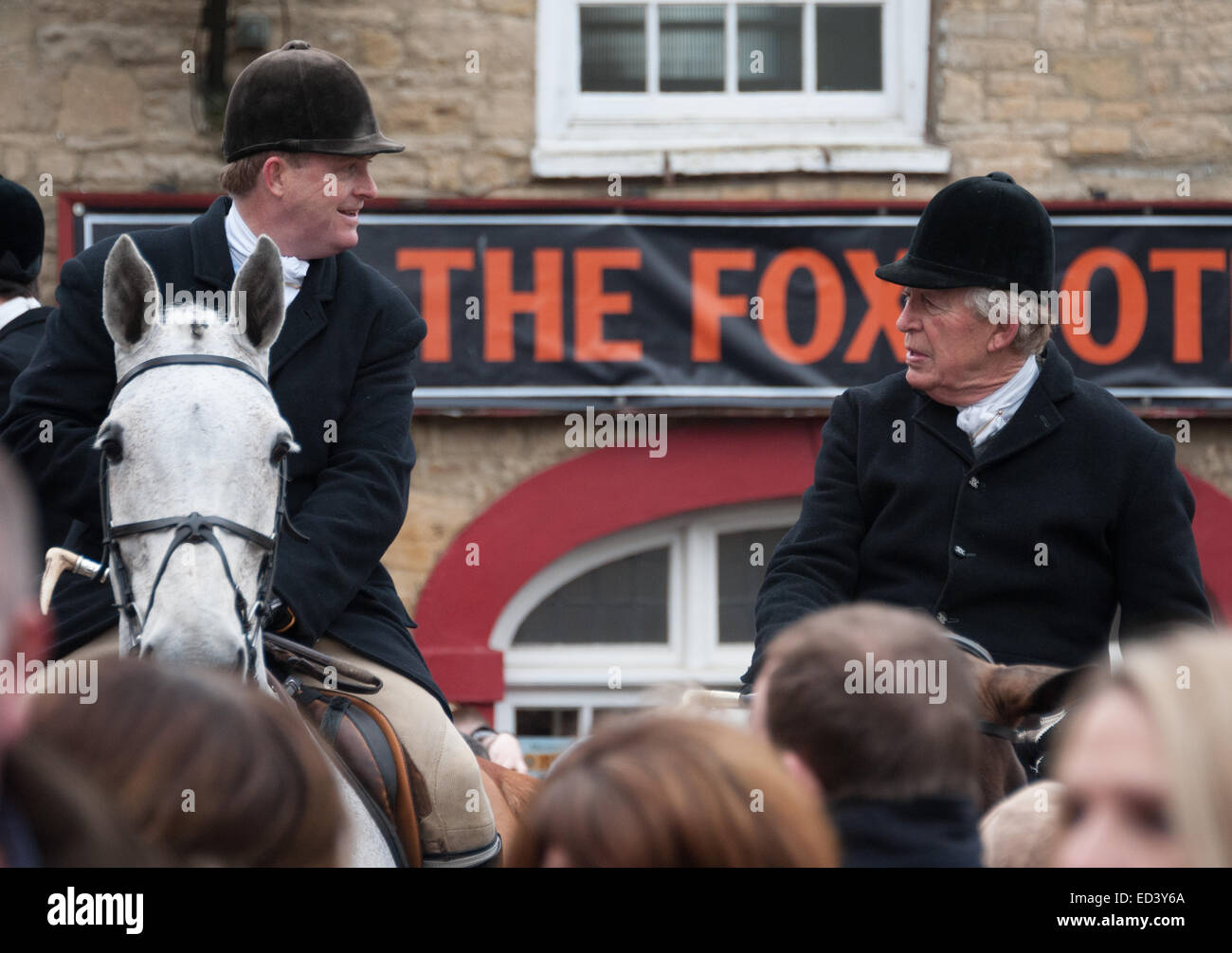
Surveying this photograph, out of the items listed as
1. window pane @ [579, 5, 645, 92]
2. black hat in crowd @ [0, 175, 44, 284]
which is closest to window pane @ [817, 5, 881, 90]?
window pane @ [579, 5, 645, 92]

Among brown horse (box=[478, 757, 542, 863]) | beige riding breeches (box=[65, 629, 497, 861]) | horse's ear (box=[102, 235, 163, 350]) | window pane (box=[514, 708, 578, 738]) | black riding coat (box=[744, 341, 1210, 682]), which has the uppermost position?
horse's ear (box=[102, 235, 163, 350])

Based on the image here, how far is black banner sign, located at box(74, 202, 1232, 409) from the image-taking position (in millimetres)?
7703

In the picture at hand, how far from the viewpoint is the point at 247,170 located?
3816mm

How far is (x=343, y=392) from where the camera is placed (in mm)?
3762

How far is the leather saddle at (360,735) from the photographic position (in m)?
3.38

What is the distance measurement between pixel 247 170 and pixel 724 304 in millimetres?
4204

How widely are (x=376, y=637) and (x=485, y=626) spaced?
3.87 meters

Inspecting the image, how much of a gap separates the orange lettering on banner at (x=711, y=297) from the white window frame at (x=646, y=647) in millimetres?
864

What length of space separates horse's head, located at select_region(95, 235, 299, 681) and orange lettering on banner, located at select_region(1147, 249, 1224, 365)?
18.6 feet

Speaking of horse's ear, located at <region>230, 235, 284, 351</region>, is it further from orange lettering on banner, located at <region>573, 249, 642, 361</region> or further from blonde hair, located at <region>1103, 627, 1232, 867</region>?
orange lettering on banner, located at <region>573, 249, 642, 361</region>

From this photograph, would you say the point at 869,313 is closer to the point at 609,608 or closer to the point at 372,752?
the point at 609,608

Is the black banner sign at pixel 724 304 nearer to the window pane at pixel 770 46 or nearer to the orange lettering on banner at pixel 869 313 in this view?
the orange lettering on banner at pixel 869 313

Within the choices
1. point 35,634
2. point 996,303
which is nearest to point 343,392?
point 996,303

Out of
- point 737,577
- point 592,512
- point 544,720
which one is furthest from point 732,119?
point 544,720
